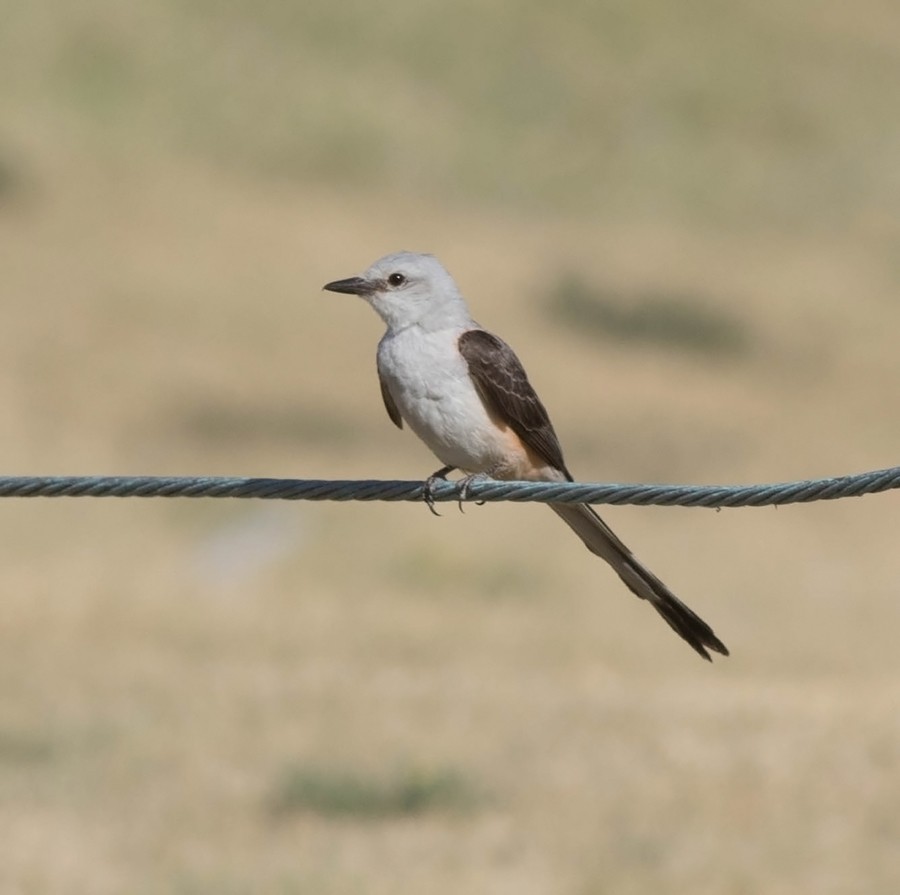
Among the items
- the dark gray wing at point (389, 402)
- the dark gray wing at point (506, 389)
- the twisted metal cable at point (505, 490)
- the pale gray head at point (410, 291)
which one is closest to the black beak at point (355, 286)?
the pale gray head at point (410, 291)

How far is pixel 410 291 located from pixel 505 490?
2.33 meters

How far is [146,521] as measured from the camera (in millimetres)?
20766

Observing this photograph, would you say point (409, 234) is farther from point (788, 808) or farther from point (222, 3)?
point (788, 808)

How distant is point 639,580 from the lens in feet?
21.1

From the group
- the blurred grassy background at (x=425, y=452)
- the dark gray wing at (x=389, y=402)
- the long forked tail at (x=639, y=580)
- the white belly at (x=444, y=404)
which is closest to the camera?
the long forked tail at (x=639, y=580)

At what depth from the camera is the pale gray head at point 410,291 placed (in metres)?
7.46

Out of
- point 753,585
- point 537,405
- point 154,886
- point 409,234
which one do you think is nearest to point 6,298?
point 409,234

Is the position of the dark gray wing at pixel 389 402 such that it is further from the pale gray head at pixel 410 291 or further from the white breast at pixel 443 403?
the pale gray head at pixel 410 291

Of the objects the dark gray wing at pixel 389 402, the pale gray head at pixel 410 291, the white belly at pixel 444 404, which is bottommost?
the white belly at pixel 444 404

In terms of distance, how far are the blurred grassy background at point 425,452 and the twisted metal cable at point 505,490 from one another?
198 inches

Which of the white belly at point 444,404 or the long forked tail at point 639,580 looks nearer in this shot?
the long forked tail at point 639,580

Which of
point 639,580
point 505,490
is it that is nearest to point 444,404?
point 639,580

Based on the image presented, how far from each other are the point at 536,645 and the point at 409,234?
1930 cm

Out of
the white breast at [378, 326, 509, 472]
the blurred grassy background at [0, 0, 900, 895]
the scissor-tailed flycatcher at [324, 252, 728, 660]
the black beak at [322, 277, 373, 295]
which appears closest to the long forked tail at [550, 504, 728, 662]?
the scissor-tailed flycatcher at [324, 252, 728, 660]
